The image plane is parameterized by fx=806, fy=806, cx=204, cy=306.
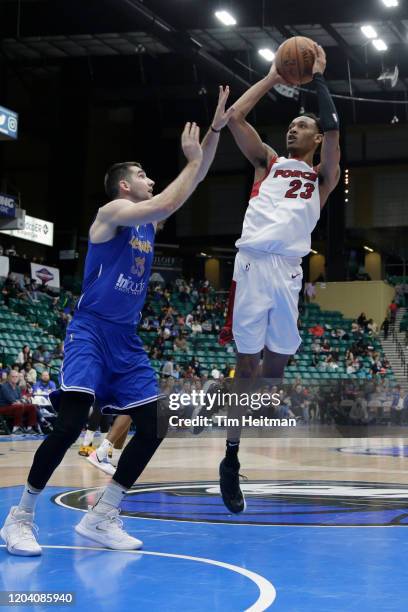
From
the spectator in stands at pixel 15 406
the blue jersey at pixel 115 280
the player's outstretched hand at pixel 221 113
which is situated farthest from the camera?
the spectator in stands at pixel 15 406

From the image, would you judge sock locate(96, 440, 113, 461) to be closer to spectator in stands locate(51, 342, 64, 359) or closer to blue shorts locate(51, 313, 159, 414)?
blue shorts locate(51, 313, 159, 414)

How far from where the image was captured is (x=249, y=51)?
80.2ft

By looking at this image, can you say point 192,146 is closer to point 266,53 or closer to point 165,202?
point 165,202

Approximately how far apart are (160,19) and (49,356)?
30.9ft

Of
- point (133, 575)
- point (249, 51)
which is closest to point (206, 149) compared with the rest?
point (133, 575)

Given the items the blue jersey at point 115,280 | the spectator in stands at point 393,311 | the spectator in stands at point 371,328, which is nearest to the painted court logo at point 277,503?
the blue jersey at point 115,280

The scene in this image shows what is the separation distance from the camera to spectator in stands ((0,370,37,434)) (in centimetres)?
1426

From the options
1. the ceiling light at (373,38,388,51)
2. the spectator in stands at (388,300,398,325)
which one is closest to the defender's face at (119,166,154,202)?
the ceiling light at (373,38,388,51)

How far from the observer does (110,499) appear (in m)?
4.13

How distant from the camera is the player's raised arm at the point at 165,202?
3.77 metres

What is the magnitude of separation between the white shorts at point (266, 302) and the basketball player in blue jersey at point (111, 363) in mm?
844

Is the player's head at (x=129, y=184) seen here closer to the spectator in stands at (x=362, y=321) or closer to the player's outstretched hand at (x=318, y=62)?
the player's outstretched hand at (x=318, y=62)

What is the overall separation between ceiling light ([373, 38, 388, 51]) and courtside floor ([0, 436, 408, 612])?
17.5 m

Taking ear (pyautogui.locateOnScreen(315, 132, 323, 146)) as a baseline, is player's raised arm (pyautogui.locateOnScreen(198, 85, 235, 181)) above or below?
below
